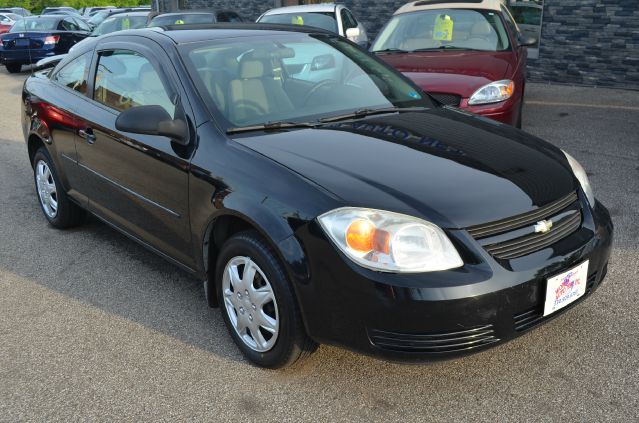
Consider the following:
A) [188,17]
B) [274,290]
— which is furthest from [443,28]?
[188,17]

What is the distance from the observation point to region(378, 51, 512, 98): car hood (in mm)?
6170

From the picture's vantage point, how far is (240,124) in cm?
341

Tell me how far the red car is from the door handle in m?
3.12

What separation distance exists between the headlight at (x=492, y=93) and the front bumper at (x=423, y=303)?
3.51 m

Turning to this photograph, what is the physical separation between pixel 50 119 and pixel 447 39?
4.36 m

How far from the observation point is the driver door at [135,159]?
139 inches

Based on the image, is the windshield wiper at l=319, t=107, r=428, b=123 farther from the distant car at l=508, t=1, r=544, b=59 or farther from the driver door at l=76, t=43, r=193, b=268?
the distant car at l=508, t=1, r=544, b=59

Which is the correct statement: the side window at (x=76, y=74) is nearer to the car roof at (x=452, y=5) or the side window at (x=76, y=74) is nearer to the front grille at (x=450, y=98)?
the front grille at (x=450, y=98)

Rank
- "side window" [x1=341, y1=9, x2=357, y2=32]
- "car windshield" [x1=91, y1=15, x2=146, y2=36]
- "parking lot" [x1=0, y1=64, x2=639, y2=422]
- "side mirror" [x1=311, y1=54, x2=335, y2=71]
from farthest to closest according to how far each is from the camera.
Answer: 1. "car windshield" [x1=91, y1=15, x2=146, y2=36]
2. "side window" [x1=341, y1=9, x2=357, y2=32]
3. "side mirror" [x1=311, y1=54, x2=335, y2=71]
4. "parking lot" [x1=0, y1=64, x2=639, y2=422]

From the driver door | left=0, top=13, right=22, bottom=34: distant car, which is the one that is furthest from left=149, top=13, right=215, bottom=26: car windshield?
left=0, top=13, right=22, bottom=34: distant car

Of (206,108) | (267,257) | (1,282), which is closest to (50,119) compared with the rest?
(1,282)

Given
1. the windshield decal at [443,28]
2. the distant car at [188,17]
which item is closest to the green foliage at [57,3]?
the distant car at [188,17]

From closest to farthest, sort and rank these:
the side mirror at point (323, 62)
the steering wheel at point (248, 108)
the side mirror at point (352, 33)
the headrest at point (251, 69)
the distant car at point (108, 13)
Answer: the steering wheel at point (248, 108) < the headrest at point (251, 69) < the side mirror at point (323, 62) < the side mirror at point (352, 33) < the distant car at point (108, 13)

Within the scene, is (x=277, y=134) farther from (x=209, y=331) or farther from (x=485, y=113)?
(x=485, y=113)
